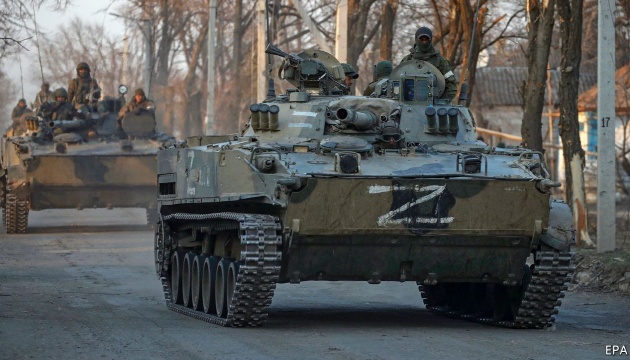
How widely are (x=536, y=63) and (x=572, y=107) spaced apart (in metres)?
1.15

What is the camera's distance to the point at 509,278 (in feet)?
40.0

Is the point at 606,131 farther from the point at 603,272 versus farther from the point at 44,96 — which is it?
the point at 44,96

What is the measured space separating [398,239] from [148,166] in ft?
48.8

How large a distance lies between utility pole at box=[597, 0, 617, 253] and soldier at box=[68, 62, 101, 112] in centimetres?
1302

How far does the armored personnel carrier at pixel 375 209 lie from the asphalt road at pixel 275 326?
437mm

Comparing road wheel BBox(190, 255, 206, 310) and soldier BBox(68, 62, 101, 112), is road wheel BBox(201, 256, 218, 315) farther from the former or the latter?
soldier BBox(68, 62, 101, 112)

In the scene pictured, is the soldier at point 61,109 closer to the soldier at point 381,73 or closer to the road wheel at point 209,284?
the soldier at point 381,73

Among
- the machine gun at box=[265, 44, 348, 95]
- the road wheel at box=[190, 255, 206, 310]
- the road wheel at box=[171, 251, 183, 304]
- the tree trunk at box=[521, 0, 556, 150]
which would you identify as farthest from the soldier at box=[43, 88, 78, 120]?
the road wheel at box=[190, 255, 206, 310]

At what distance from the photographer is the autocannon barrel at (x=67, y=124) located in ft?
86.2

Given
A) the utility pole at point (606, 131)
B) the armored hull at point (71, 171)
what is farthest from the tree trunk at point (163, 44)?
the utility pole at point (606, 131)

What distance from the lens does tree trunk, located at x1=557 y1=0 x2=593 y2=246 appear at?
20.0 meters

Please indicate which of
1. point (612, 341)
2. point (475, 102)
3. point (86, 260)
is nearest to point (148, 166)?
point (86, 260)

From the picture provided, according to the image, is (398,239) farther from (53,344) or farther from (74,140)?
(74,140)

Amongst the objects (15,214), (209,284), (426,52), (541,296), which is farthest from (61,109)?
(541,296)
